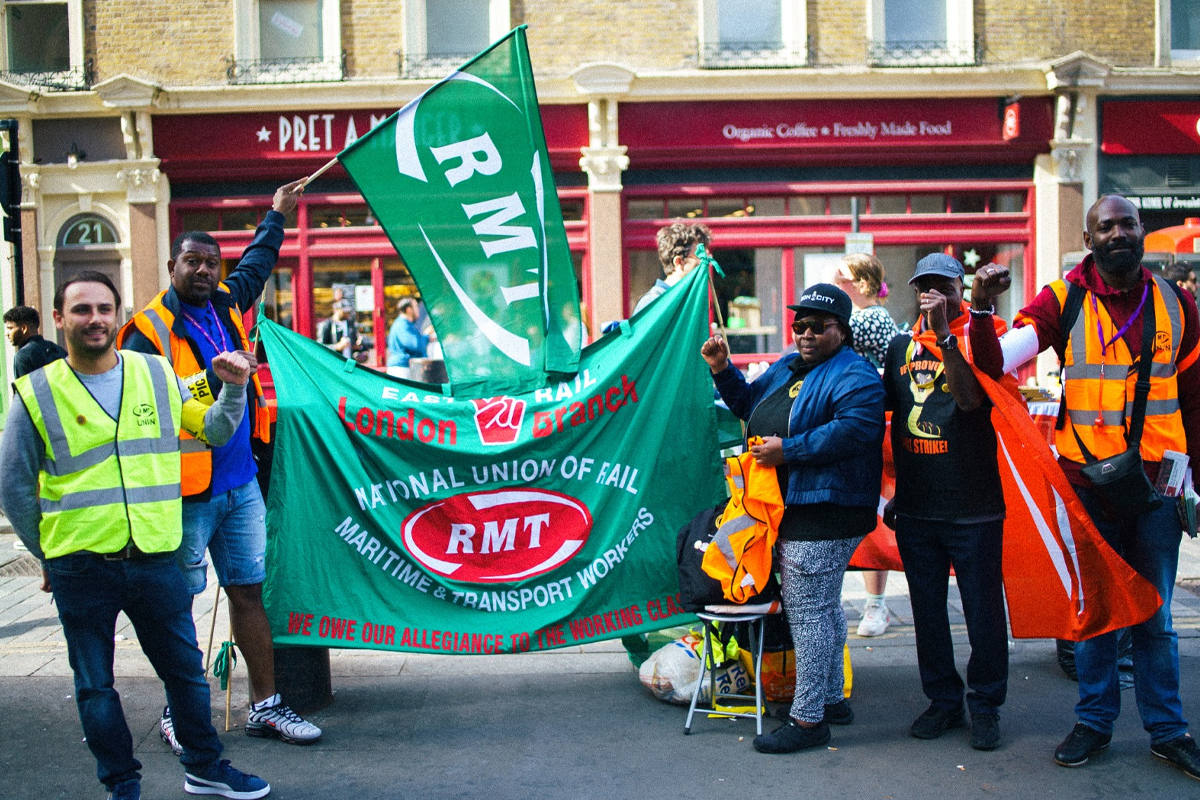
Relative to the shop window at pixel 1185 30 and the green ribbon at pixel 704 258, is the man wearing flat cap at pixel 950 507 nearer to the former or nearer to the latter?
the green ribbon at pixel 704 258

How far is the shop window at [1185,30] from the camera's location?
46.7ft

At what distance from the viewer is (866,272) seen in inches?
212

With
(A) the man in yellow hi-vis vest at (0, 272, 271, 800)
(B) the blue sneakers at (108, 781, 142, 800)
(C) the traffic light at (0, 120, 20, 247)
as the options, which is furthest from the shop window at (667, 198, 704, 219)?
(B) the blue sneakers at (108, 781, 142, 800)

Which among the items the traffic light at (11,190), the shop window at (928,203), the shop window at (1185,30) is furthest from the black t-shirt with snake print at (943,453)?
the shop window at (1185,30)

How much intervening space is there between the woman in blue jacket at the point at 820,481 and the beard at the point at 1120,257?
3.04ft

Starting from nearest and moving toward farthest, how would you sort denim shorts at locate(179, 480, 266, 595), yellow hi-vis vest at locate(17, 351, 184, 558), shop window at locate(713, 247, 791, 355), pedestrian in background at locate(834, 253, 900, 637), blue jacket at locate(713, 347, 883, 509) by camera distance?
yellow hi-vis vest at locate(17, 351, 184, 558) < blue jacket at locate(713, 347, 883, 509) < denim shorts at locate(179, 480, 266, 595) < pedestrian in background at locate(834, 253, 900, 637) < shop window at locate(713, 247, 791, 355)

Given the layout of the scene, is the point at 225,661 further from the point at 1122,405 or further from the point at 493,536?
the point at 1122,405

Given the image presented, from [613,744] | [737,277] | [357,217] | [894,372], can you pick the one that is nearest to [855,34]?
[737,277]

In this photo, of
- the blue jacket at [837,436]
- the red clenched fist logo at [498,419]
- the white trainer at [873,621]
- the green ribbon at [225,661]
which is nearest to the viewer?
the blue jacket at [837,436]

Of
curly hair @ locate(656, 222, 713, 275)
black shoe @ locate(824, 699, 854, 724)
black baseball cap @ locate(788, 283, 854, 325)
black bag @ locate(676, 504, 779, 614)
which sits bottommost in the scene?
black shoe @ locate(824, 699, 854, 724)

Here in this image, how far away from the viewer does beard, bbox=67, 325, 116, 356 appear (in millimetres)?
3475

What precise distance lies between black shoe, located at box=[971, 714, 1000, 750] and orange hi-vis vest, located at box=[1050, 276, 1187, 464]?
3.58ft

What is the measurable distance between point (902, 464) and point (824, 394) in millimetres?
469

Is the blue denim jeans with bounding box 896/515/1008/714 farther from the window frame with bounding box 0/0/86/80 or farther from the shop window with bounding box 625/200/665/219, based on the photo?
the window frame with bounding box 0/0/86/80
